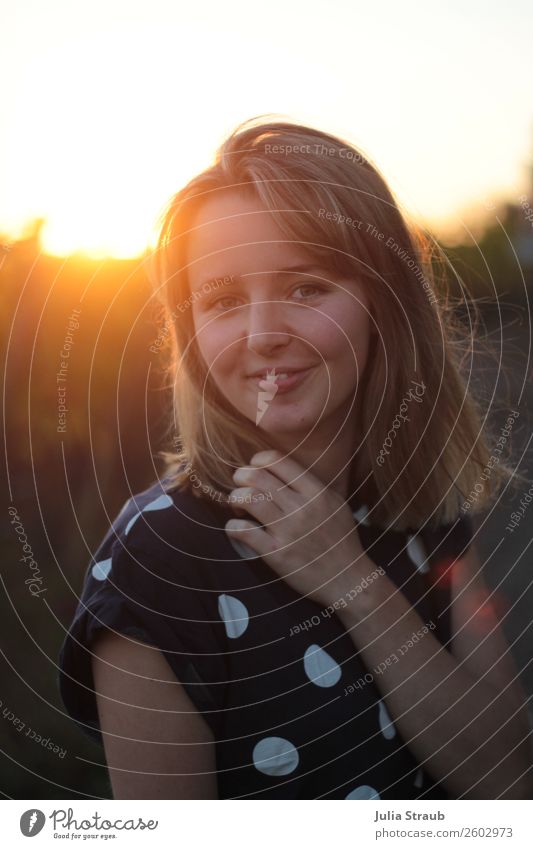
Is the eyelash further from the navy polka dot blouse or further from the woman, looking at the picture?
the navy polka dot blouse

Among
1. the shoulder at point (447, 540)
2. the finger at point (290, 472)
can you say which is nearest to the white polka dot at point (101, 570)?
the finger at point (290, 472)

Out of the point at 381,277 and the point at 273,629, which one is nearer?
the point at 273,629

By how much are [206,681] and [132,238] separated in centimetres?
65

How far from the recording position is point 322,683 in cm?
95

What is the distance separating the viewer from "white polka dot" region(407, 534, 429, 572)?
1.09 m

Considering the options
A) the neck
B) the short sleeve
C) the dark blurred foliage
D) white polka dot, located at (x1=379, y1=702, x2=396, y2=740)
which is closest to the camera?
the short sleeve

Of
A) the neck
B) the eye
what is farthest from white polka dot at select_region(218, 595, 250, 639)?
the eye

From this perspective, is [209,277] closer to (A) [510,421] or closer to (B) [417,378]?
(B) [417,378]

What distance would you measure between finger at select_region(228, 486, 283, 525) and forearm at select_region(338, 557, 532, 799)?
116 millimetres

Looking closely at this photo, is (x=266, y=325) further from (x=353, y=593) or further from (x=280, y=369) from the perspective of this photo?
(x=353, y=593)

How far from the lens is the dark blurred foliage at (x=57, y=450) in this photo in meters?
1.23

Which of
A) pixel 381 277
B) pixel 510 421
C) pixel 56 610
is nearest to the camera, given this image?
pixel 381 277
